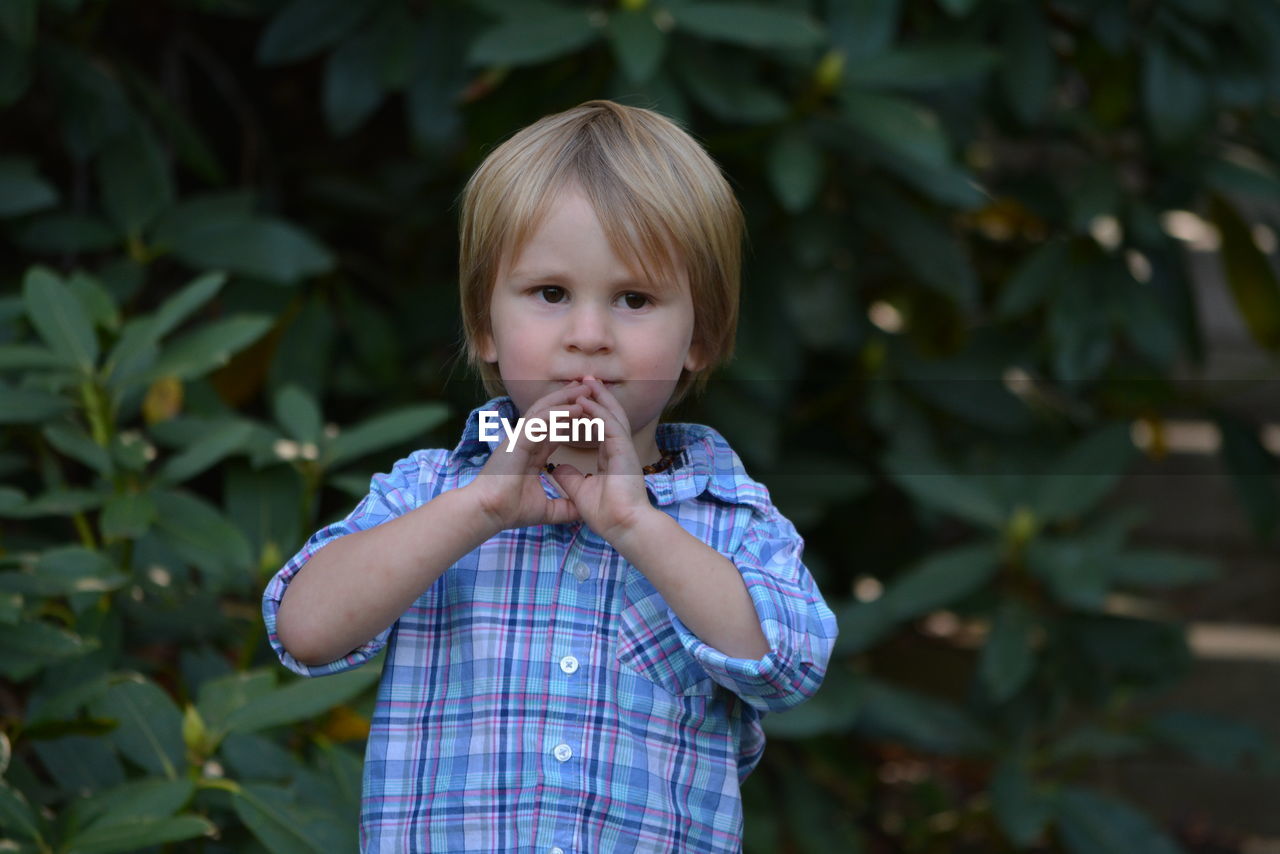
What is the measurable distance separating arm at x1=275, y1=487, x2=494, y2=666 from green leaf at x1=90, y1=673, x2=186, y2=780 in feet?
1.66

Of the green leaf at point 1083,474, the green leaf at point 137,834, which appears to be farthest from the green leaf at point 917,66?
the green leaf at point 137,834

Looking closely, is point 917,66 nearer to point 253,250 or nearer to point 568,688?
point 253,250

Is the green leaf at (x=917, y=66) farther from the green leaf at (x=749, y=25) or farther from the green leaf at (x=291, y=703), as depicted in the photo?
the green leaf at (x=291, y=703)

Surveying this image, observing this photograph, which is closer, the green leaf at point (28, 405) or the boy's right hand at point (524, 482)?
the boy's right hand at point (524, 482)

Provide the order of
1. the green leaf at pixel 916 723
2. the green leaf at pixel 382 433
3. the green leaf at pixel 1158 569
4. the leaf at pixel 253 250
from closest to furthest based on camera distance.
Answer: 1. the green leaf at pixel 382 433
2. the leaf at pixel 253 250
3. the green leaf at pixel 1158 569
4. the green leaf at pixel 916 723

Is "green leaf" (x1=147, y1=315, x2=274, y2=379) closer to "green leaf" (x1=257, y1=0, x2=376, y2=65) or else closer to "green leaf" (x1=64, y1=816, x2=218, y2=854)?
"green leaf" (x1=64, y1=816, x2=218, y2=854)

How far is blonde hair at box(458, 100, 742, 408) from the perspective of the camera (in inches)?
35.8

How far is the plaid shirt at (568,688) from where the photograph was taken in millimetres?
913

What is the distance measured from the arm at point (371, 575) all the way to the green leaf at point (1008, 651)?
1.41 m

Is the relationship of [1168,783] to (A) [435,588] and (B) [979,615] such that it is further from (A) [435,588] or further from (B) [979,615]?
(A) [435,588]

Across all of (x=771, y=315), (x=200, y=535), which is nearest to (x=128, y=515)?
(x=200, y=535)

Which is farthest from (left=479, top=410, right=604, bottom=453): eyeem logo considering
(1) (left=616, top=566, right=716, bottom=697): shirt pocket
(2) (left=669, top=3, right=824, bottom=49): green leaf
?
(2) (left=669, top=3, right=824, bottom=49): green leaf

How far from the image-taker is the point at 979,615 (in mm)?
2285

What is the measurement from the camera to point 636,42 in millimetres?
1791
